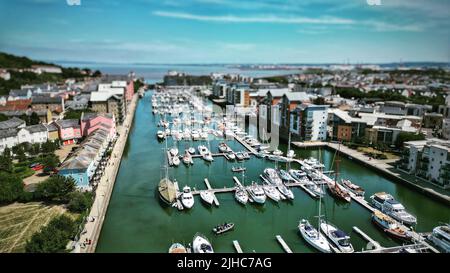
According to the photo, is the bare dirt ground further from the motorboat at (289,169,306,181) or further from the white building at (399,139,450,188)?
the white building at (399,139,450,188)

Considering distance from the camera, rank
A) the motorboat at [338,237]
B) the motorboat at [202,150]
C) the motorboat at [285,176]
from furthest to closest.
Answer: the motorboat at [202,150]
the motorboat at [285,176]
the motorboat at [338,237]

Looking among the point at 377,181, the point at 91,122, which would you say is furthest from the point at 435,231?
the point at 91,122

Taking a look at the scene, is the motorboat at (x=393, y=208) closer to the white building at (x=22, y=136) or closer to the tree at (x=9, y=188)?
the tree at (x=9, y=188)

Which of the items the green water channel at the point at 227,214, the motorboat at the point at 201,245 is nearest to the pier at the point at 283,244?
the green water channel at the point at 227,214

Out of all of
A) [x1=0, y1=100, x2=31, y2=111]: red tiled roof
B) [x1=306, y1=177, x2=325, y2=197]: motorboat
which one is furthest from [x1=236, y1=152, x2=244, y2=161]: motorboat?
[x1=0, y1=100, x2=31, y2=111]: red tiled roof

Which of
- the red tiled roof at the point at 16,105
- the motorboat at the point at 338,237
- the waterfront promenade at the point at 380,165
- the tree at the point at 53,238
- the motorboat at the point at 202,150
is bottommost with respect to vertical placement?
the motorboat at the point at 338,237

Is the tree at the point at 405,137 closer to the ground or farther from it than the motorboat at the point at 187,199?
farther from it
